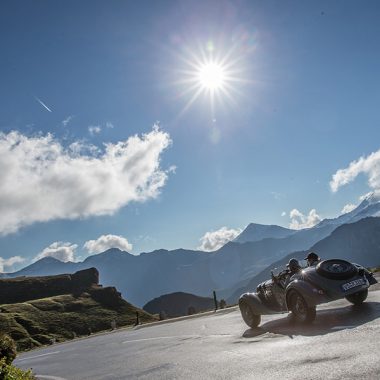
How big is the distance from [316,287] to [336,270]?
69 centimetres

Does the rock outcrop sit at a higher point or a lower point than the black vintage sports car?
higher

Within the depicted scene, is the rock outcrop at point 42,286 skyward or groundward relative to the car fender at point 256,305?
skyward

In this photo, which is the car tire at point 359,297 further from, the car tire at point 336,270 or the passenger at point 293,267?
the passenger at point 293,267

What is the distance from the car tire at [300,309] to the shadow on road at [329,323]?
0.16 metres

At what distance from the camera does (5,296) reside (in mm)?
148625

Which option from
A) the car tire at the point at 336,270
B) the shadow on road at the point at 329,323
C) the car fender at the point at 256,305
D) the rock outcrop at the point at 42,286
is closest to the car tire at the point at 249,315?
the car fender at the point at 256,305

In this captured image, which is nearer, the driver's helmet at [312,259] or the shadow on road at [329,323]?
the shadow on road at [329,323]

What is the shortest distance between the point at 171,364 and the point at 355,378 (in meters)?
5.07

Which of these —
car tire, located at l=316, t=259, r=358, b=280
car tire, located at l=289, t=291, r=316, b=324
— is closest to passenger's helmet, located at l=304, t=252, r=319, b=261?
car tire, located at l=316, t=259, r=358, b=280

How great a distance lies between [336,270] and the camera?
934 centimetres

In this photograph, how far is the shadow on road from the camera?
27.0ft

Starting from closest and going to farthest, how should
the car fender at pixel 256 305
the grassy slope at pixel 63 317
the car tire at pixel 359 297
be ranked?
the car tire at pixel 359 297, the car fender at pixel 256 305, the grassy slope at pixel 63 317

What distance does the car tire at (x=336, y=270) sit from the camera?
9.25 metres

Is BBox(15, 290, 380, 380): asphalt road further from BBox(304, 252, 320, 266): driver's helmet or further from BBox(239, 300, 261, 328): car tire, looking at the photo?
BBox(304, 252, 320, 266): driver's helmet
